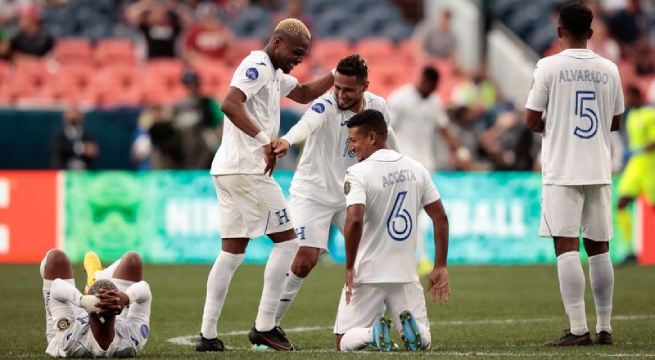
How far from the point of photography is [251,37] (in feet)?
72.3

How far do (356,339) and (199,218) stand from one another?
9.09m

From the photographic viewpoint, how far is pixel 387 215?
24.3 feet

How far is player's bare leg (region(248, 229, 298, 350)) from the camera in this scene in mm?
8000

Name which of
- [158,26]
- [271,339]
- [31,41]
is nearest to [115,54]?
[158,26]

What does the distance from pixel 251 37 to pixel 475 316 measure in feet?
41.3

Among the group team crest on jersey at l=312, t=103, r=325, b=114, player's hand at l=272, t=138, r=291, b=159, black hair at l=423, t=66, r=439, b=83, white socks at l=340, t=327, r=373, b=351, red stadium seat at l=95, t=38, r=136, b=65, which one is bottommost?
Result: white socks at l=340, t=327, r=373, b=351

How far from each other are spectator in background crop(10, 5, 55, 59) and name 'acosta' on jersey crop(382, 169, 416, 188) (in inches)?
572

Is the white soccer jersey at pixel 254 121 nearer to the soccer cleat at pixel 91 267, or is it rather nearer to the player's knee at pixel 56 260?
the soccer cleat at pixel 91 267

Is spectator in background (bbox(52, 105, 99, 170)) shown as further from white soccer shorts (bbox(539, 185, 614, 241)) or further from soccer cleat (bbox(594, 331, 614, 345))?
soccer cleat (bbox(594, 331, 614, 345))

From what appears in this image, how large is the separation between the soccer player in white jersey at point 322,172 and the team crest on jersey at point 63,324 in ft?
5.82

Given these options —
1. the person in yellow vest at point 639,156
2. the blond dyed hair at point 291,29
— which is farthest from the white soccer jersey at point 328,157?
the person in yellow vest at point 639,156

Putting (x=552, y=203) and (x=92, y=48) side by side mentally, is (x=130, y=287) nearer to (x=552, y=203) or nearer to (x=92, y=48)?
(x=552, y=203)

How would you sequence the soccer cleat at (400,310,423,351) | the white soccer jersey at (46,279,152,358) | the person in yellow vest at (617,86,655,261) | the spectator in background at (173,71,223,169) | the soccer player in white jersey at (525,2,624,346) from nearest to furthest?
1. the white soccer jersey at (46,279,152,358)
2. the soccer cleat at (400,310,423,351)
3. the soccer player in white jersey at (525,2,624,346)
4. the person in yellow vest at (617,86,655,261)
5. the spectator in background at (173,71,223,169)

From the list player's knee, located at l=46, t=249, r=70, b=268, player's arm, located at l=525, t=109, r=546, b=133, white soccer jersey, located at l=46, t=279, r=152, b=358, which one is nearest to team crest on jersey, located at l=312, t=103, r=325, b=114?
player's arm, located at l=525, t=109, r=546, b=133
